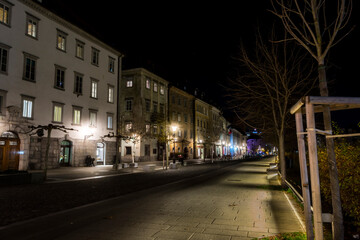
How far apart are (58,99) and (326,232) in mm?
26115

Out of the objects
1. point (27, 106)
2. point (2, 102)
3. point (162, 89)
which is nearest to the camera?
point (2, 102)

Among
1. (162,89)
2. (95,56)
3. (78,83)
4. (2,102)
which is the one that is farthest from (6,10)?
(162,89)

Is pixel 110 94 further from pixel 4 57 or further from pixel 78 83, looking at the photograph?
pixel 4 57

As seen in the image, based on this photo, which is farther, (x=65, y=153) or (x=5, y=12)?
(x=65, y=153)

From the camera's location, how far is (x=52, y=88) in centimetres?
2584

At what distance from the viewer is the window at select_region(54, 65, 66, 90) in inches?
1040

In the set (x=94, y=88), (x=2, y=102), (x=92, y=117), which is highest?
(x=94, y=88)

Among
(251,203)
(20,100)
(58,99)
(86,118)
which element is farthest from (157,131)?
(251,203)

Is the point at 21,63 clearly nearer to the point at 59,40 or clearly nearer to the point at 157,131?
the point at 59,40

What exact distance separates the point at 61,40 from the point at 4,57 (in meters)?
6.88

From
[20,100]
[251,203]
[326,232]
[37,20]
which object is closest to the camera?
[326,232]

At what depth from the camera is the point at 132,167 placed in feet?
93.7

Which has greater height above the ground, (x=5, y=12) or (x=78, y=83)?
(x=5, y=12)

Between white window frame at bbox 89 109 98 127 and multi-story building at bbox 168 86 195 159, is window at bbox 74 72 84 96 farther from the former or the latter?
multi-story building at bbox 168 86 195 159
